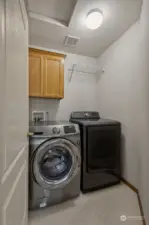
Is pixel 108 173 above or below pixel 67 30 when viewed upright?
below

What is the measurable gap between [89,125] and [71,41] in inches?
59.0

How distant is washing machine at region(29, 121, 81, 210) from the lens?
149 centimetres

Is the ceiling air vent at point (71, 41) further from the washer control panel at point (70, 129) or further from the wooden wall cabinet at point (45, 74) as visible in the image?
the washer control panel at point (70, 129)

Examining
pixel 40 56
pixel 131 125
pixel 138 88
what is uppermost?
pixel 40 56

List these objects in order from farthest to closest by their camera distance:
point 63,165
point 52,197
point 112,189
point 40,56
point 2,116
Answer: point 40,56 → point 112,189 → point 63,165 → point 52,197 → point 2,116

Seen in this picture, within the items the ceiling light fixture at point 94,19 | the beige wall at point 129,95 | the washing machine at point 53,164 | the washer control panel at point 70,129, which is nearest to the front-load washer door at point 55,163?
the washing machine at point 53,164

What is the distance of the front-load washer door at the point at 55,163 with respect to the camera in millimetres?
1495

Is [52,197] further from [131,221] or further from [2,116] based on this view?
[2,116]

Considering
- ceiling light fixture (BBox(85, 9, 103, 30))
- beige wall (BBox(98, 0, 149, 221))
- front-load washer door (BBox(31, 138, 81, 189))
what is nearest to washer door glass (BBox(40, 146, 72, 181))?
front-load washer door (BBox(31, 138, 81, 189))

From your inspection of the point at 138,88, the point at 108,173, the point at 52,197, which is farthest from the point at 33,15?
the point at 108,173

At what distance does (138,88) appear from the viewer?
181cm

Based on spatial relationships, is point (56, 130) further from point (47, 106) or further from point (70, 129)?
point (47, 106)

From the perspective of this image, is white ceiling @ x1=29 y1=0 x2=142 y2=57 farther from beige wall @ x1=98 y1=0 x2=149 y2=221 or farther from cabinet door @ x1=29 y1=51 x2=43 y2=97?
cabinet door @ x1=29 y1=51 x2=43 y2=97

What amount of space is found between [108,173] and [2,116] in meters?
1.89
